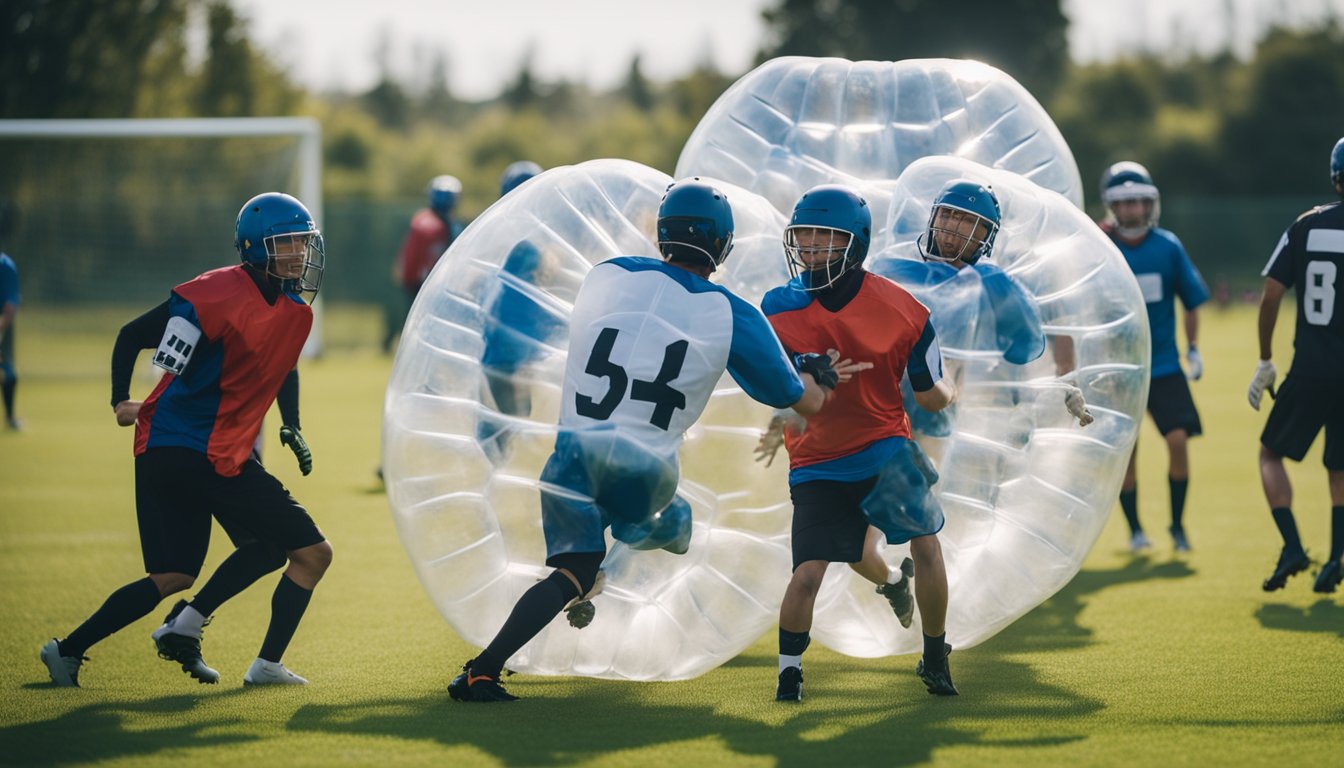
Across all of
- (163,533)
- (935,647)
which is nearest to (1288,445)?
(935,647)

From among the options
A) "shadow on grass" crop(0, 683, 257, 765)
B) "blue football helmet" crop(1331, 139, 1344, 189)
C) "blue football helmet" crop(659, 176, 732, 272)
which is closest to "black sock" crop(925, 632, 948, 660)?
"blue football helmet" crop(659, 176, 732, 272)

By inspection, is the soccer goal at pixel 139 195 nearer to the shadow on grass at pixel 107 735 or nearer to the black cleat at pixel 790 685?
the shadow on grass at pixel 107 735

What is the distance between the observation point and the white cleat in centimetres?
579

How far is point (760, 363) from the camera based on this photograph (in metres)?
5.15

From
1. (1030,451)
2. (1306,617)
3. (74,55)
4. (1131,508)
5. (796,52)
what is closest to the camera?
(1030,451)

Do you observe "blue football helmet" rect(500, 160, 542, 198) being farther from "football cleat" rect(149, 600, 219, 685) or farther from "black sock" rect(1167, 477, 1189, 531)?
"black sock" rect(1167, 477, 1189, 531)

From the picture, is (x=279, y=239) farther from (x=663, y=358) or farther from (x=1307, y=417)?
(x=1307, y=417)

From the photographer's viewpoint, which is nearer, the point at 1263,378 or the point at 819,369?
the point at 819,369

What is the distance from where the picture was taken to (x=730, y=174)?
7211mm

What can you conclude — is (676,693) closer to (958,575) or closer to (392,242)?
(958,575)

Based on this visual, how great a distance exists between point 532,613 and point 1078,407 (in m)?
2.40

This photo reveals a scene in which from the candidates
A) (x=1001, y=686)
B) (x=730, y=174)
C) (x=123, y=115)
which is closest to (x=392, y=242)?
(x=123, y=115)

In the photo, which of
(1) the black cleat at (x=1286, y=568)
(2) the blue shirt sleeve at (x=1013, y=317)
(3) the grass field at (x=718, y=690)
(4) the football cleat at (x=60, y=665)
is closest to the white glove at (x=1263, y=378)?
(1) the black cleat at (x=1286, y=568)

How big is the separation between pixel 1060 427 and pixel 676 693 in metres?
1.93
